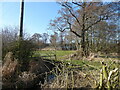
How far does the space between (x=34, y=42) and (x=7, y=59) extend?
0.70m

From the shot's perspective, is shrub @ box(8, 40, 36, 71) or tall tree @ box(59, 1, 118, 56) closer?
shrub @ box(8, 40, 36, 71)

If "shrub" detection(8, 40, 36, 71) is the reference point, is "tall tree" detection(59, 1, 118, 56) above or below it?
above

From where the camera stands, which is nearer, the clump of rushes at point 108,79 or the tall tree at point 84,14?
the clump of rushes at point 108,79

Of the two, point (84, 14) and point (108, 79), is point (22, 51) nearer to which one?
point (108, 79)

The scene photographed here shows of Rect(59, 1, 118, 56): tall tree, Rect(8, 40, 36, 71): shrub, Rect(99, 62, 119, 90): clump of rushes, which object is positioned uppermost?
Rect(59, 1, 118, 56): tall tree

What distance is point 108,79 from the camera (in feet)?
3.29

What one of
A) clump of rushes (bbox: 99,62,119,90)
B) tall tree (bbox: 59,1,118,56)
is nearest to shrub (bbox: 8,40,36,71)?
clump of rushes (bbox: 99,62,119,90)

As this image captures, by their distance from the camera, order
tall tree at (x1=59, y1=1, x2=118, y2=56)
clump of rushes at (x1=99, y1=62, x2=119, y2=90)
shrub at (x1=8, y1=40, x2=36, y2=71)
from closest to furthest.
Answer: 1. clump of rushes at (x1=99, y1=62, x2=119, y2=90)
2. shrub at (x1=8, y1=40, x2=36, y2=71)
3. tall tree at (x1=59, y1=1, x2=118, y2=56)

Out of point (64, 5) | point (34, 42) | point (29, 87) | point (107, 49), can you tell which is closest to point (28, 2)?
point (34, 42)

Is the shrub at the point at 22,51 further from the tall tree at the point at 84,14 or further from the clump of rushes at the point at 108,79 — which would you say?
the tall tree at the point at 84,14

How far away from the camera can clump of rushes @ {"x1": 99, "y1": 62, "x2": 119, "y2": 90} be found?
1.01m

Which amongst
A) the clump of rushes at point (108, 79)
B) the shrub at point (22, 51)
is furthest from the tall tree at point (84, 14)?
the clump of rushes at point (108, 79)

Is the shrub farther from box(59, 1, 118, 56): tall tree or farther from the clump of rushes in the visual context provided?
box(59, 1, 118, 56): tall tree

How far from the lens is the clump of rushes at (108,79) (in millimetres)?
1005
